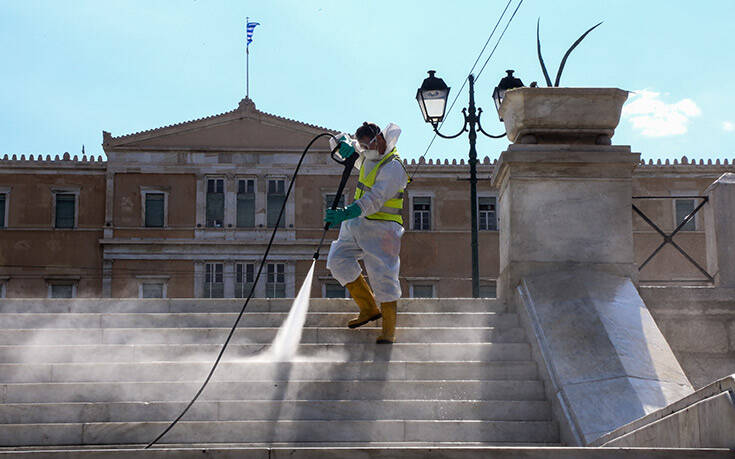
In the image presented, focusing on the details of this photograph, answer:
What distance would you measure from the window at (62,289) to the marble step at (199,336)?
32.6 metres

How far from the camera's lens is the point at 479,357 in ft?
24.2

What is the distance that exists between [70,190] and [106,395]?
114 feet

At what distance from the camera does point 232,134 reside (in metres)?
40.2

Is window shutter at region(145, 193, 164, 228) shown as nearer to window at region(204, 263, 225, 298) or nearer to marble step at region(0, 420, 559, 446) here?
window at region(204, 263, 225, 298)

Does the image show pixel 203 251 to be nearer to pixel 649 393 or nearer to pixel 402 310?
pixel 402 310

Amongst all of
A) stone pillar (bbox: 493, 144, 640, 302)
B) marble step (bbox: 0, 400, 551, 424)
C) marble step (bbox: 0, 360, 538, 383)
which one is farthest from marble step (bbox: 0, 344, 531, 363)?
stone pillar (bbox: 493, 144, 640, 302)

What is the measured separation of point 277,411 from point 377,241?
1.91 meters

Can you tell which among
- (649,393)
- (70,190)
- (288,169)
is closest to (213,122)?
(288,169)

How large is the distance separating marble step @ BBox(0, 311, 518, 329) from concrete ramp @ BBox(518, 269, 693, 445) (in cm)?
42

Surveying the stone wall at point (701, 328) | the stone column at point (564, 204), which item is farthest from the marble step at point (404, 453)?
the stone wall at point (701, 328)

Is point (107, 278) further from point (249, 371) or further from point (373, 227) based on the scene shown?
point (249, 371)

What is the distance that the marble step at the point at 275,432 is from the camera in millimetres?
6375

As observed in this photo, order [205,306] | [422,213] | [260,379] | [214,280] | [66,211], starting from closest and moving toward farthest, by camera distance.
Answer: [260,379]
[205,306]
[214,280]
[66,211]
[422,213]

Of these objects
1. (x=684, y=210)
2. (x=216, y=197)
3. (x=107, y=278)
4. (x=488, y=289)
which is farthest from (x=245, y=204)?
(x=684, y=210)
